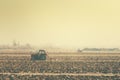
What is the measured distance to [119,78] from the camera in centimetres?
3269

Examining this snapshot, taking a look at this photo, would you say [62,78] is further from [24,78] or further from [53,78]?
[24,78]

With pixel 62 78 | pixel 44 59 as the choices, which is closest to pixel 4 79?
pixel 62 78

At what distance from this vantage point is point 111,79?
32.1 metres

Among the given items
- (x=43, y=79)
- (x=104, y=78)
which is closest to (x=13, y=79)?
(x=43, y=79)

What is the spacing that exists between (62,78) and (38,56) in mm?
28247

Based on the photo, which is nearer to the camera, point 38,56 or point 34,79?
point 34,79

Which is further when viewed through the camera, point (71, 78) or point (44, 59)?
point (44, 59)

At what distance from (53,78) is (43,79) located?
1.14 m

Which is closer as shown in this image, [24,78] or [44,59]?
[24,78]

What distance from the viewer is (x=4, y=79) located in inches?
1225

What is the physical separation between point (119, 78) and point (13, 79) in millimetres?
10164

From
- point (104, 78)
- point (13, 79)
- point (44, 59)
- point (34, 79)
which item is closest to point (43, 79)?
point (34, 79)

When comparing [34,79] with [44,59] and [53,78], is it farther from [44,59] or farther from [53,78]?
[44,59]

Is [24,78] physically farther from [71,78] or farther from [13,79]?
[71,78]
